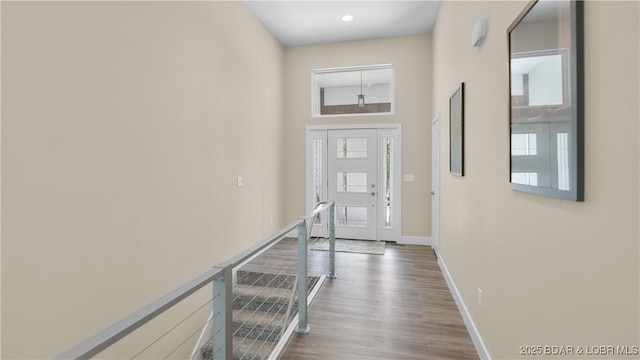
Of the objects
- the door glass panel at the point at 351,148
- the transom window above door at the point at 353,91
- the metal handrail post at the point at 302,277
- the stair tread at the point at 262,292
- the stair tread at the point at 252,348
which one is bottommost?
the stair tread at the point at 252,348

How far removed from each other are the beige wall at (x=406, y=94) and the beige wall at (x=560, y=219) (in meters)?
2.79

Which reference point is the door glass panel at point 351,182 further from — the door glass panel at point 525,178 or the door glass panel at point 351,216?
the door glass panel at point 525,178

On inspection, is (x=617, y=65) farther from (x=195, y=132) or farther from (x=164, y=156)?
(x=195, y=132)

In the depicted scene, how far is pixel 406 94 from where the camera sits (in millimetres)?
5480

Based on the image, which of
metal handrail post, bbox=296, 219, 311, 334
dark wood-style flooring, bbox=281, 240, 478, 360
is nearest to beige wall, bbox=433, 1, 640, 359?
dark wood-style flooring, bbox=281, 240, 478, 360

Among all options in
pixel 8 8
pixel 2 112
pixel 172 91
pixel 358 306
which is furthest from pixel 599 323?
pixel 172 91

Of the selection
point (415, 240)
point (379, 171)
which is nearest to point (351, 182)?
point (379, 171)

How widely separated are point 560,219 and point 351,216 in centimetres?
468

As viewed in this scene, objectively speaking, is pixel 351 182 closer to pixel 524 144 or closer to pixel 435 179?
pixel 435 179

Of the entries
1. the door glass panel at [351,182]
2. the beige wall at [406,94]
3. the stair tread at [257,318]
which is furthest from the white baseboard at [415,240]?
the stair tread at [257,318]

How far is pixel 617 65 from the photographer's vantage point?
0.88 meters

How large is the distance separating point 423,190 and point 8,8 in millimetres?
5252

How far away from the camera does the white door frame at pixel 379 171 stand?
557 centimetres

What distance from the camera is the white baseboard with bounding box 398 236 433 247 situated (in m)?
5.46
